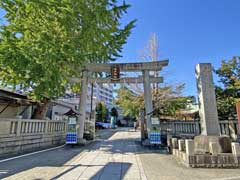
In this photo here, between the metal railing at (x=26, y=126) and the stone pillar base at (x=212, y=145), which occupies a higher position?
the metal railing at (x=26, y=126)

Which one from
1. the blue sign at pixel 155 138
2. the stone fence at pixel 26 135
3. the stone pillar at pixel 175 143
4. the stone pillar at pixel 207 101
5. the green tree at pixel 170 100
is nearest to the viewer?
the stone pillar at pixel 207 101

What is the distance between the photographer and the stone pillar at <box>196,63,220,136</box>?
6133 mm

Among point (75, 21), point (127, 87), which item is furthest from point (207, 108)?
point (127, 87)

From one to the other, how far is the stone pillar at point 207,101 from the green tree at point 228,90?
12.8ft

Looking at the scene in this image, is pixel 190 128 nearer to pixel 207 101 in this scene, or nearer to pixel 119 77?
pixel 207 101

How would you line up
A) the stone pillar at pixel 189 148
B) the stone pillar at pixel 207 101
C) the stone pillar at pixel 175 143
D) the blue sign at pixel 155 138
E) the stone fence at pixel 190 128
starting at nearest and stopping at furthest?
1. the stone pillar at pixel 189 148
2. the stone pillar at pixel 207 101
3. the stone pillar at pixel 175 143
4. the stone fence at pixel 190 128
5. the blue sign at pixel 155 138

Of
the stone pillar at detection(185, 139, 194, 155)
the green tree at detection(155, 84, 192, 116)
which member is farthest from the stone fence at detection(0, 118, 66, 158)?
the green tree at detection(155, 84, 192, 116)

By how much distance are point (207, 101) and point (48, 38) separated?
7332 millimetres

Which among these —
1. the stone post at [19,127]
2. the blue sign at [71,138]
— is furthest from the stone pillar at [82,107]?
the stone post at [19,127]

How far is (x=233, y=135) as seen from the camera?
7645 millimetres

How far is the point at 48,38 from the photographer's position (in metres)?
7.66

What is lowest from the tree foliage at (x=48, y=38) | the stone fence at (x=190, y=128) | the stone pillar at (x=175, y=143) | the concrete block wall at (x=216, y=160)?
the concrete block wall at (x=216, y=160)

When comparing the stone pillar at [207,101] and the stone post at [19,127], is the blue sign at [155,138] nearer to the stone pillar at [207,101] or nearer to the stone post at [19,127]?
Answer: the stone pillar at [207,101]

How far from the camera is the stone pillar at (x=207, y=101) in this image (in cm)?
613
